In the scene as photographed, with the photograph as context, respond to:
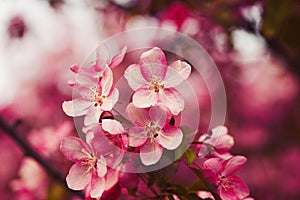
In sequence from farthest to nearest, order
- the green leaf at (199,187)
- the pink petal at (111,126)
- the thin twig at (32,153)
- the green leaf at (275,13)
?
1. the green leaf at (275,13)
2. the thin twig at (32,153)
3. the green leaf at (199,187)
4. the pink petal at (111,126)

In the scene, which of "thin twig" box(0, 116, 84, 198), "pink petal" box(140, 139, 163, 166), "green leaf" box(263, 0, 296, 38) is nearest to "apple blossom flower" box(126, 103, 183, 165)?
"pink petal" box(140, 139, 163, 166)

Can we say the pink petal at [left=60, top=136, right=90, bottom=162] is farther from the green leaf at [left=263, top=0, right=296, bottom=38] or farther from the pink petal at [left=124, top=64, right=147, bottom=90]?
the green leaf at [left=263, top=0, right=296, bottom=38]

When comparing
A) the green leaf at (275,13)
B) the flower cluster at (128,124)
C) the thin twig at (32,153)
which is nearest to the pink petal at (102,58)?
the flower cluster at (128,124)

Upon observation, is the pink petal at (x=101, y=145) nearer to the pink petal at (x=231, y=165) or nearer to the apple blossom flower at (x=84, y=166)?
the apple blossom flower at (x=84, y=166)

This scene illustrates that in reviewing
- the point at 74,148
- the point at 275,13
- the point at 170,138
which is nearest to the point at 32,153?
the point at 74,148

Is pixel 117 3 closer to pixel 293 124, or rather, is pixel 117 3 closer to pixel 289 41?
pixel 289 41

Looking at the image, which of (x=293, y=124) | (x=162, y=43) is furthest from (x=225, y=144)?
(x=293, y=124)

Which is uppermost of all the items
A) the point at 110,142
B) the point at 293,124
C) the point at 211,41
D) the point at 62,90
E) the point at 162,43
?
the point at 110,142
